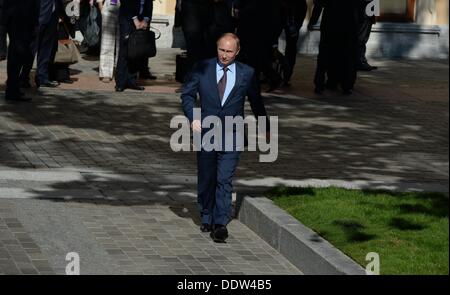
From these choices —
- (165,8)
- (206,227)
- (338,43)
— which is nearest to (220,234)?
(206,227)

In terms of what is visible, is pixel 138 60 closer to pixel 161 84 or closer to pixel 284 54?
pixel 161 84

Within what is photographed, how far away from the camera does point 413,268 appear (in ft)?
31.8

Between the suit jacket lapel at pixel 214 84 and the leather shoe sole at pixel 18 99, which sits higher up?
the suit jacket lapel at pixel 214 84

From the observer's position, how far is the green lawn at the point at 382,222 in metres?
10.0

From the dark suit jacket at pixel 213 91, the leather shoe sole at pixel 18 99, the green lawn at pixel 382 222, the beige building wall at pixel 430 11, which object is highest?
the dark suit jacket at pixel 213 91

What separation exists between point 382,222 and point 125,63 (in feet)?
28.3

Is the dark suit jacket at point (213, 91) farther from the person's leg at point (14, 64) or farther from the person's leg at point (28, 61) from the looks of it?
the person's leg at point (28, 61)

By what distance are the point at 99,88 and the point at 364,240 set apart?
9643mm

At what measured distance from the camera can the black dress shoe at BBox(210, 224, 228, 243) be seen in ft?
37.0

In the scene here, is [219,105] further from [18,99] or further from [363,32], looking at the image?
[363,32]

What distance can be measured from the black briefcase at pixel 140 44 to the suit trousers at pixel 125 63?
0.16 meters

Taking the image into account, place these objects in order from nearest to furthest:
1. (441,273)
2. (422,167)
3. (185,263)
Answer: (441,273) → (185,263) → (422,167)

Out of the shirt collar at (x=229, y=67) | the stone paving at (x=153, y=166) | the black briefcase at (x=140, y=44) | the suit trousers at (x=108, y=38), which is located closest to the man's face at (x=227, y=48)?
the shirt collar at (x=229, y=67)

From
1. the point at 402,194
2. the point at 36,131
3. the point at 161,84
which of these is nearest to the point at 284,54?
the point at 161,84
